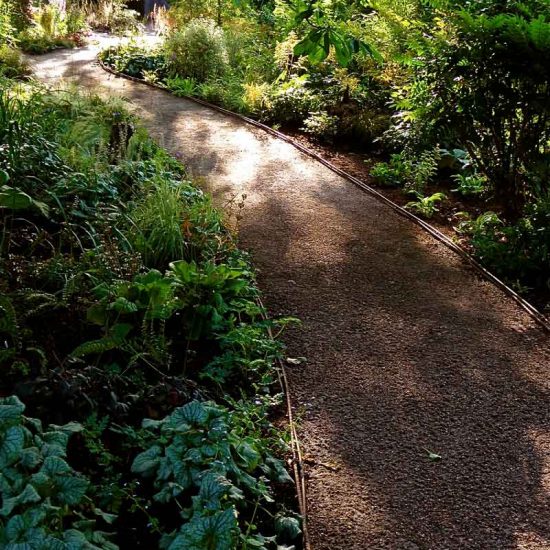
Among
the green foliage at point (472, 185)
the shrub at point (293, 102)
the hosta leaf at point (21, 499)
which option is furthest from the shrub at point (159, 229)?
the shrub at point (293, 102)

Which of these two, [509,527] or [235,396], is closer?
[509,527]

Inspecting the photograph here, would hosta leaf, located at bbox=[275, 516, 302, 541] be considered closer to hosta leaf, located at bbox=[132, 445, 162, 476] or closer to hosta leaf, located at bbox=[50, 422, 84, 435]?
hosta leaf, located at bbox=[132, 445, 162, 476]

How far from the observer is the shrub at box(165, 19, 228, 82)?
10234 millimetres

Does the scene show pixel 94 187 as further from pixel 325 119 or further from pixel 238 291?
pixel 325 119

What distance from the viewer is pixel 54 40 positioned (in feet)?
42.4

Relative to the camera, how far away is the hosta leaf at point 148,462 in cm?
219

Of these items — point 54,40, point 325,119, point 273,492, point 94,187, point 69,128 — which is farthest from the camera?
point 54,40

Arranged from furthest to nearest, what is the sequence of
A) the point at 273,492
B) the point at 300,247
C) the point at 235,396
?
the point at 300,247 < the point at 235,396 < the point at 273,492

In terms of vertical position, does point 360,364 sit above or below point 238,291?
below

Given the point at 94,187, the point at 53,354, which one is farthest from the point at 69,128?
the point at 53,354

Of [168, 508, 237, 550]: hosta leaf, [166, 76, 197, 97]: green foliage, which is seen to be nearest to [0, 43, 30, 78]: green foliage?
[166, 76, 197, 97]: green foliage

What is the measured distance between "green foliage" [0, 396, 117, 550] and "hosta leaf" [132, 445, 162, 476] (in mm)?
188

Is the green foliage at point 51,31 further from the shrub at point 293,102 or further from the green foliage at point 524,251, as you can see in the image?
the green foliage at point 524,251

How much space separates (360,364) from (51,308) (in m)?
1.60
